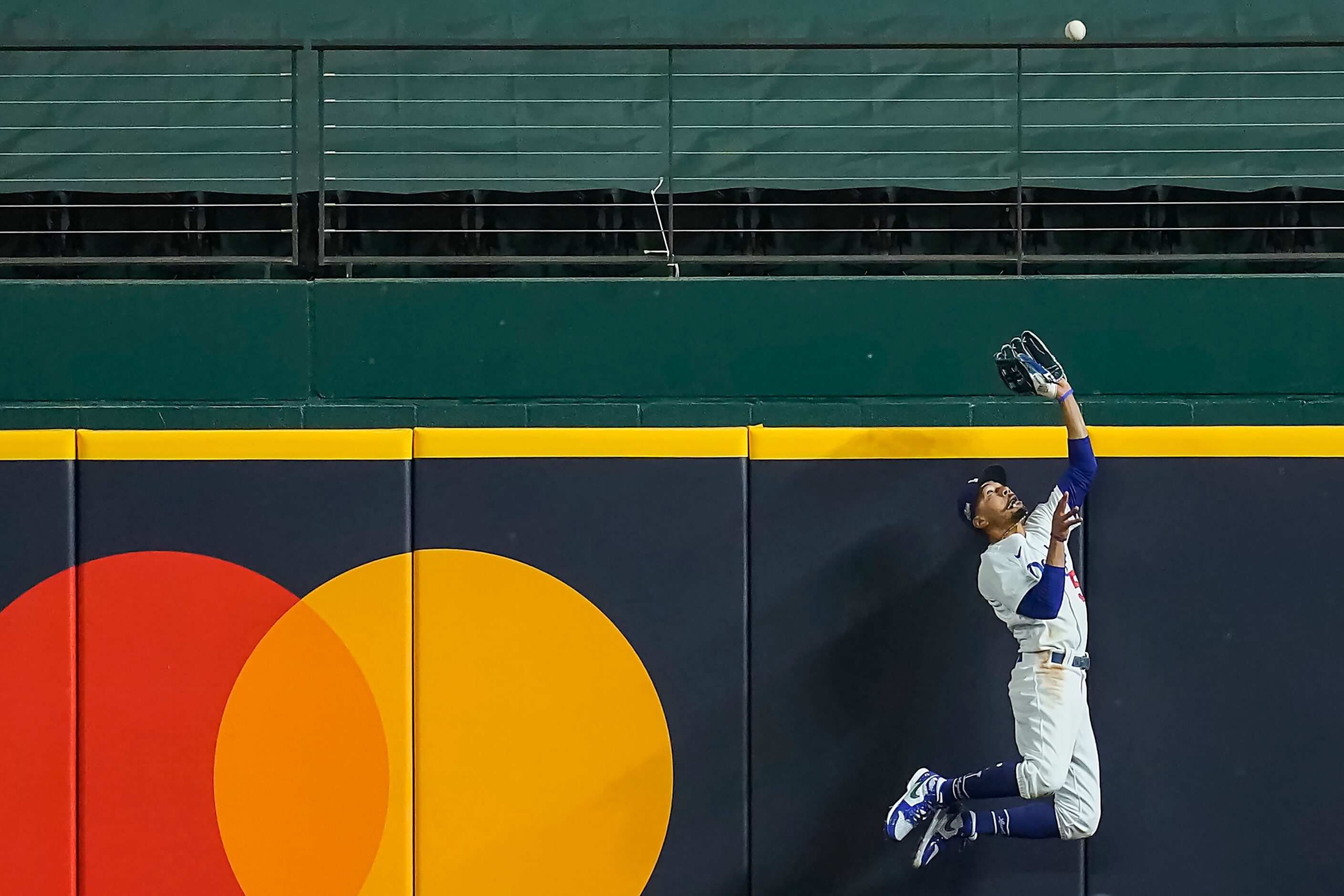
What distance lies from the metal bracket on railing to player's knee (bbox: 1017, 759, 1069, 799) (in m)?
2.92

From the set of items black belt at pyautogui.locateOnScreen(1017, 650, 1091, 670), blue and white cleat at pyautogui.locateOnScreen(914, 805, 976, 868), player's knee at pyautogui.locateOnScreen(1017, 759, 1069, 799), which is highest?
black belt at pyautogui.locateOnScreen(1017, 650, 1091, 670)

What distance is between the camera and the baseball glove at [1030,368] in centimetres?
445

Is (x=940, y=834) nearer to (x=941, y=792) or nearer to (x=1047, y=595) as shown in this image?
(x=941, y=792)

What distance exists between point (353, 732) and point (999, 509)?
2.80 m

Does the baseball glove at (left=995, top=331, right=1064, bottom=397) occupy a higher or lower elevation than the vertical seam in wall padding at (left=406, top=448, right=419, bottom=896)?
higher

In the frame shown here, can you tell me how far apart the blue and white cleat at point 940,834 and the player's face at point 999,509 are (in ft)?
3.82

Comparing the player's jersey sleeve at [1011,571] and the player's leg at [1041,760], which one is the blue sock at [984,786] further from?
the player's jersey sleeve at [1011,571]

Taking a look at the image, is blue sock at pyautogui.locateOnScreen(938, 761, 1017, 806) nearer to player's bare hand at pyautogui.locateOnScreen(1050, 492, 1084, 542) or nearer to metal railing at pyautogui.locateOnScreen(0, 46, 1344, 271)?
player's bare hand at pyautogui.locateOnScreen(1050, 492, 1084, 542)

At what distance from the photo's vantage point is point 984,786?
14.4ft

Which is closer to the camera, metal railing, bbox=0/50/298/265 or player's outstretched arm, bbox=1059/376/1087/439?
player's outstretched arm, bbox=1059/376/1087/439

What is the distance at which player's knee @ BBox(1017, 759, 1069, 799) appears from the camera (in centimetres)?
432

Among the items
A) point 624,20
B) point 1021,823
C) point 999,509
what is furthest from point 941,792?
point 624,20

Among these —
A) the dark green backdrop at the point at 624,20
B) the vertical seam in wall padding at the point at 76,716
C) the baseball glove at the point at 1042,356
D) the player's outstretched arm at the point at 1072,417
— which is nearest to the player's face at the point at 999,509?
the player's outstretched arm at the point at 1072,417

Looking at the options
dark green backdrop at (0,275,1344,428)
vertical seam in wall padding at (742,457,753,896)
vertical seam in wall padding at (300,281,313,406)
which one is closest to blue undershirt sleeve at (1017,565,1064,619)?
vertical seam in wall padding at (742,457,753,896)
